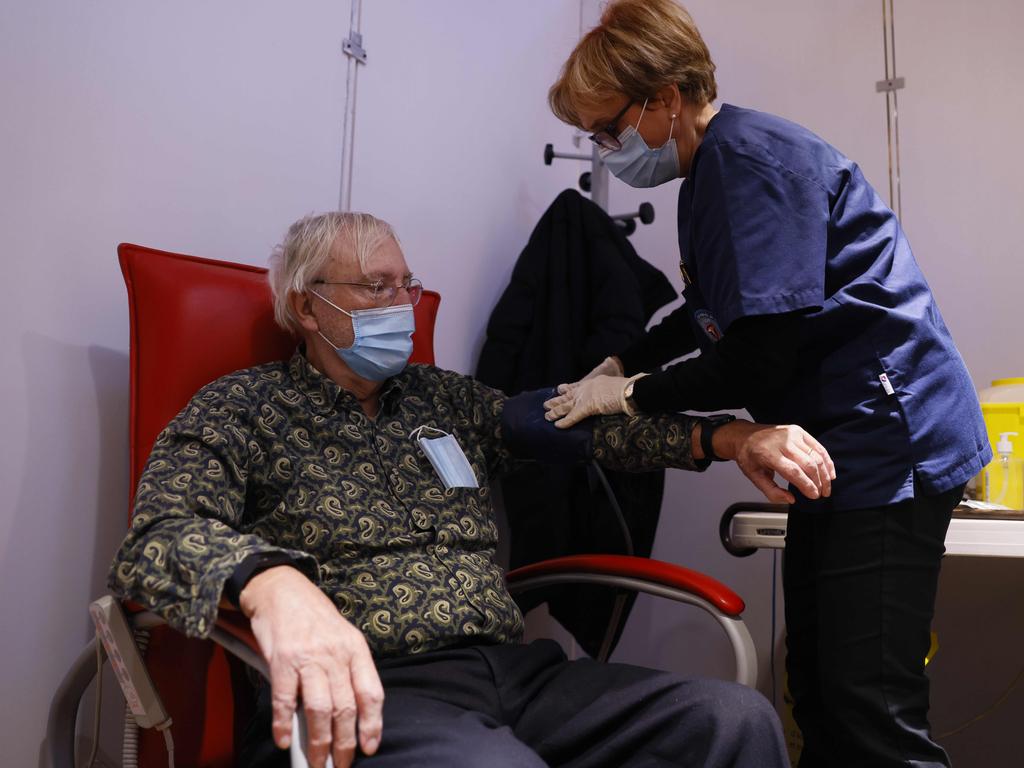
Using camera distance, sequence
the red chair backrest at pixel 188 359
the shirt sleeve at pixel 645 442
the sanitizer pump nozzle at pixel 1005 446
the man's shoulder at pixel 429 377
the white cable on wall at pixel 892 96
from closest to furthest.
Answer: the red chair backrest at pixel 188 359
the shirt sleeve at pixel 645 442
the man's shoulder at pixel 429 377
the sanitizer pump nozzle at pixel 1005 446
the white cable on wall at pixel 892 96

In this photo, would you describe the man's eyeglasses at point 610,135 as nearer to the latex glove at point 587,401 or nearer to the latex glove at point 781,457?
the latex glove at point 587,401

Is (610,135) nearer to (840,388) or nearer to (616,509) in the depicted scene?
(840,388)

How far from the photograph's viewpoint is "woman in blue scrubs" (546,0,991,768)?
3.92ft

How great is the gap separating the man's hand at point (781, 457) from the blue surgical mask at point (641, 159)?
1.41 feet

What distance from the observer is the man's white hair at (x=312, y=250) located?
1.58 meters

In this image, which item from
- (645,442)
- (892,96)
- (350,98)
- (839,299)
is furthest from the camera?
(892,96)

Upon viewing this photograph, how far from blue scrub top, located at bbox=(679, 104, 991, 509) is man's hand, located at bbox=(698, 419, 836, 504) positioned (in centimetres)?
5

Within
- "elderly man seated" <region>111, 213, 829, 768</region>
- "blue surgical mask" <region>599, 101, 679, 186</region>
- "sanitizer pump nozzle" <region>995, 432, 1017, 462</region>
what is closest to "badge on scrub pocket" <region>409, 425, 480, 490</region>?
"elderly man seated" <region>111, 213, 829, 768</region>

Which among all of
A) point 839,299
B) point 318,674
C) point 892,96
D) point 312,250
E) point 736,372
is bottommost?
point 318,674

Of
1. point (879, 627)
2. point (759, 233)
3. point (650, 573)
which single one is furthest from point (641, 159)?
point (879, 627)

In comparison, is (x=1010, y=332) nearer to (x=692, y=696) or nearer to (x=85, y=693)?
(x=692, y=696)

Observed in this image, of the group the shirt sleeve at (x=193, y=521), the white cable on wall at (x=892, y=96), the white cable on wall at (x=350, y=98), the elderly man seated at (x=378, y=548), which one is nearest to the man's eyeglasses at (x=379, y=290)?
the elderly man seated at (x=378, y=548)

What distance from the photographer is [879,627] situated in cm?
120

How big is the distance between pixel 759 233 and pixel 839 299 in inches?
5.7
